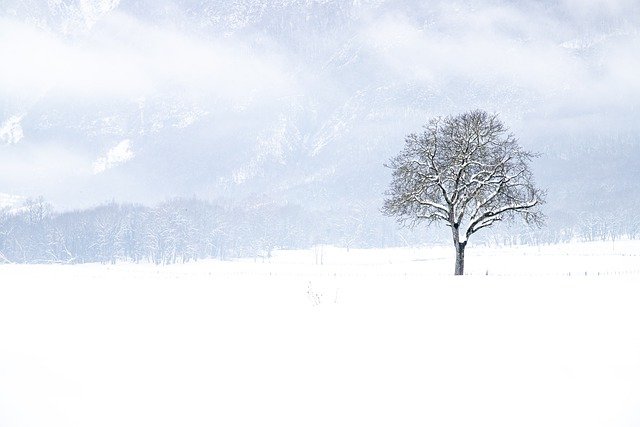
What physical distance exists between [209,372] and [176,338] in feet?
9.27

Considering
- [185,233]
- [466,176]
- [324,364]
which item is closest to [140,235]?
[185,233]

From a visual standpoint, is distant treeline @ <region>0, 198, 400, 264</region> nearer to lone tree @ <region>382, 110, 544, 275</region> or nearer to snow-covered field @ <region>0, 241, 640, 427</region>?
lone tree @ <region>382, 110, 544, 275</region>

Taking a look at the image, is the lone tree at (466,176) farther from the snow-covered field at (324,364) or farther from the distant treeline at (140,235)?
the distant treeline at (140,235)

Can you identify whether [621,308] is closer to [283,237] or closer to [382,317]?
[382,317]

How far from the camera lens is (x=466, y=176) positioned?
102 feet

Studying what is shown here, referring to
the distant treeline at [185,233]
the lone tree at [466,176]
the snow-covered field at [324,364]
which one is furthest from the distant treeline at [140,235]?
the snow-covered field at [324,364]

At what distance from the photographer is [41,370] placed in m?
8.19

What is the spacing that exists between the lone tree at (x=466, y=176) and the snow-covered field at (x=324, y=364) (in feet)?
50.5

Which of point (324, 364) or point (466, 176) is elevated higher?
point (466, 176)

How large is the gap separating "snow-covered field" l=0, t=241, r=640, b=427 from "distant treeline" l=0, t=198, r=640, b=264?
10963 centimetres

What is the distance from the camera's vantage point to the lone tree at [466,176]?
1184 inches

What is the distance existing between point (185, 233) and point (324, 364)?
13031cm

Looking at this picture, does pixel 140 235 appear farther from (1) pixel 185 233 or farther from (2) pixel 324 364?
(2) pixel 324 364

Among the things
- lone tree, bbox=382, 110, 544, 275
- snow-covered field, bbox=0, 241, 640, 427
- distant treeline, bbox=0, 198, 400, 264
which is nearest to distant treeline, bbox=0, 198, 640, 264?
distant treeline, bbox=0, 198, 400, 264
